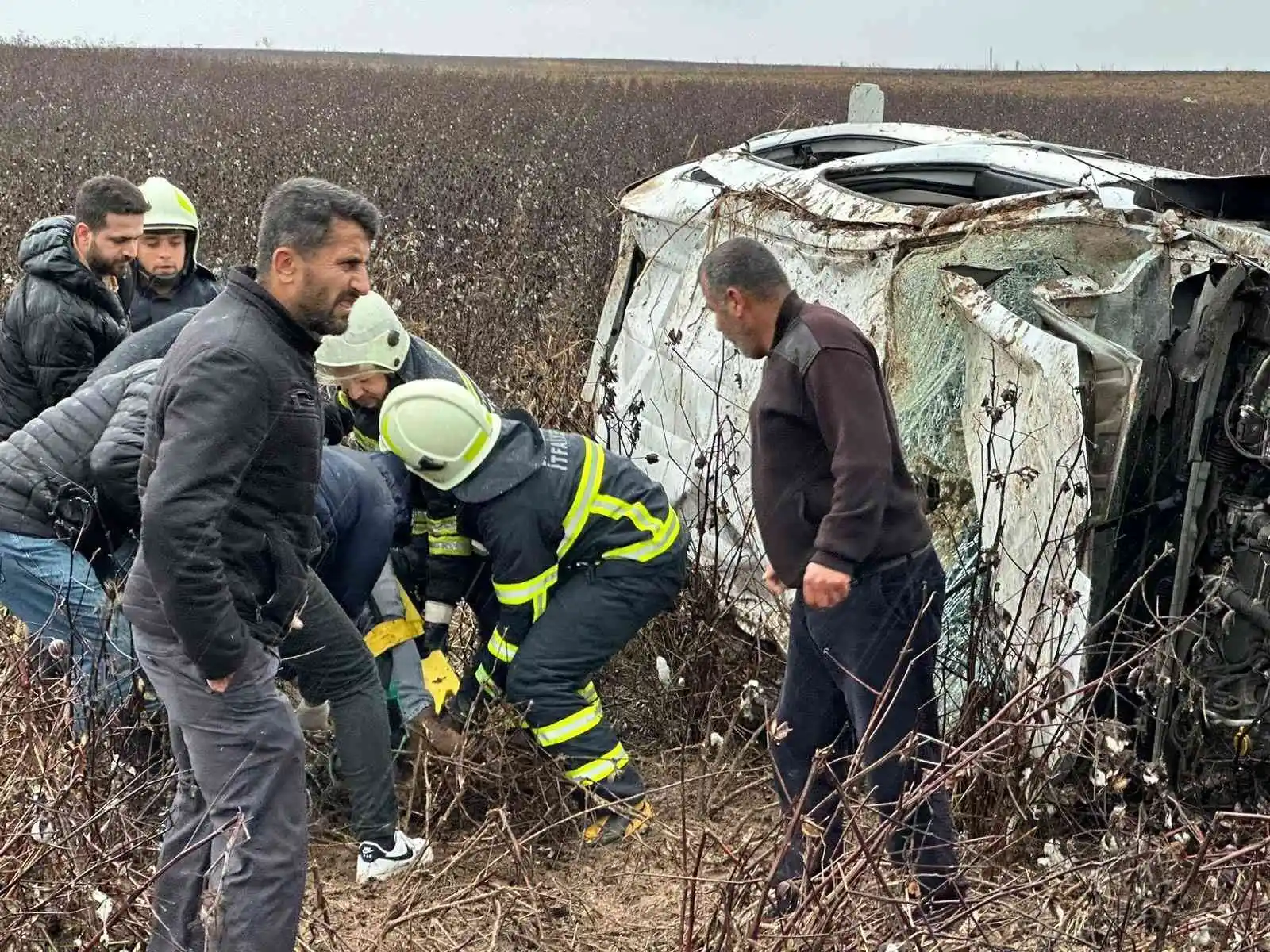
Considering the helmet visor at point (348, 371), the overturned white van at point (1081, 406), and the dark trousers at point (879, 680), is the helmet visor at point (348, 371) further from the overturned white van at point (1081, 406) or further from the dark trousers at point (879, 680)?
the dark trousers at point (879, 680)

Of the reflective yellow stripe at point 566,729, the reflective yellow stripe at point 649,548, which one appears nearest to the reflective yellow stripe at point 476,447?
the reflective yellow stripe at point 649,548

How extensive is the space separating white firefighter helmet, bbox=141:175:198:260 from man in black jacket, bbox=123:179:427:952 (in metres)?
2.60

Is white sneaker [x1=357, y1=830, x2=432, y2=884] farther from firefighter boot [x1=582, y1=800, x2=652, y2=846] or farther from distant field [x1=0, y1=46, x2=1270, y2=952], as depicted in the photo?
firefighter boot [x1=582, y1=800, x2=652, y2=846]

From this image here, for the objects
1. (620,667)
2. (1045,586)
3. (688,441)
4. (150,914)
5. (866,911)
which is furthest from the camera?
(688,441)

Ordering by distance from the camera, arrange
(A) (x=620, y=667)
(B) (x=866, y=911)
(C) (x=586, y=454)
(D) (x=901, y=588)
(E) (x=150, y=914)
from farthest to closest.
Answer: (A) (x=620, y=667) → (C) (x=586, y=454) → (D) (x=901, y=588) → (E) (x=150, y=914) → (B) (x=866, y=911)

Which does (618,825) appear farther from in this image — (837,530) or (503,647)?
(837,530)

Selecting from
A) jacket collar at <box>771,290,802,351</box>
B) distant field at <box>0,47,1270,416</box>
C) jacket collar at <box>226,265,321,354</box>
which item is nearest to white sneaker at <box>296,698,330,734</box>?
jacket collar at <box>226,265,321,354</box>

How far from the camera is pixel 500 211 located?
35.2 feet

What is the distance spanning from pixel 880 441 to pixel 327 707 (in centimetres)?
187

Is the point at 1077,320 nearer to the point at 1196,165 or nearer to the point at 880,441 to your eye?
the point at 880,441

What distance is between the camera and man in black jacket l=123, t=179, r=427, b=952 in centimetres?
234

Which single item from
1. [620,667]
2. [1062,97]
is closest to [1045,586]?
[620,667]

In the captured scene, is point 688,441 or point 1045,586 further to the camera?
point 688,441

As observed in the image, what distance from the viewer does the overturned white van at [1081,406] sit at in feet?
10.1
